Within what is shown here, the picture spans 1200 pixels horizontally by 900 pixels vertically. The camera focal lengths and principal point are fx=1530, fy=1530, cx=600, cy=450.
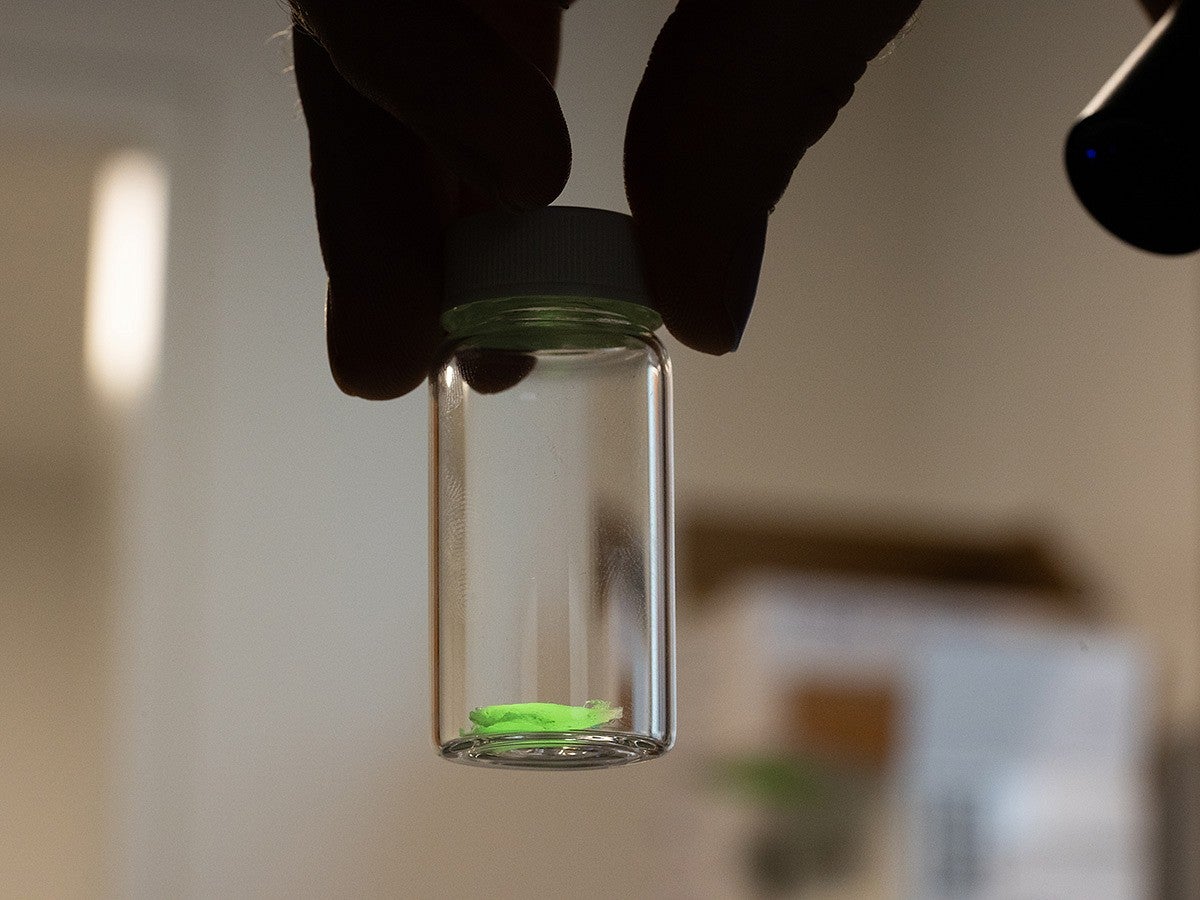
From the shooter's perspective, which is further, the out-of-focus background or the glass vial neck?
the out-of-focus background

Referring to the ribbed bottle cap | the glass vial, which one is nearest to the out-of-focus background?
the glass vial

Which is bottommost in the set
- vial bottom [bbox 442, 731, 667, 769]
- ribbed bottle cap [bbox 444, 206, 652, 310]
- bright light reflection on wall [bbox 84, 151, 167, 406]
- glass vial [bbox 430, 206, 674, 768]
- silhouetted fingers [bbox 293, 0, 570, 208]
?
vial bottom [bbox 442, 731, 667, 769]

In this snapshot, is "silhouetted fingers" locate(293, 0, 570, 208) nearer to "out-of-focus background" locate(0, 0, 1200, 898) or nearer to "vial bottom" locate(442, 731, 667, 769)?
"vial bottom" locate(442, 731, 667, 769)

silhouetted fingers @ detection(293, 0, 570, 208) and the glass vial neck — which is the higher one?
silhouetted fingers @ detection(293, 0, 570, 208)

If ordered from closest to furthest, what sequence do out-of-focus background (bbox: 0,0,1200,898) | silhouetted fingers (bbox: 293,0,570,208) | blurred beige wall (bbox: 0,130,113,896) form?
1. silhouetted fingers (bbox: 293,0,570,208)
2. out-of-focus background (bbox: 0,0,1200,898)
3. blurred beige wall (bbox: 0,130,113,896)

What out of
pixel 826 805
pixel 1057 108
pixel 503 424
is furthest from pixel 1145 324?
pixel 503 424

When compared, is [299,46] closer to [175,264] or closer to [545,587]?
[545,587]

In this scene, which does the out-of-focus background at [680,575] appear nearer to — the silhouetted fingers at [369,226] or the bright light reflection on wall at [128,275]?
the bright light reflection on wall at [128,275]
